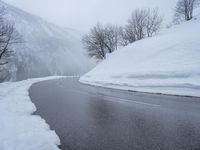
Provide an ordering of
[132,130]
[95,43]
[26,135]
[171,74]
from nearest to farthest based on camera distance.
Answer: [26,135] < [132,130] < [171,74] < [95,43]

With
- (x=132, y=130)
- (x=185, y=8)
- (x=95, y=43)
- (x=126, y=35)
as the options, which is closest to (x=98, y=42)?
(x=95, y=43)

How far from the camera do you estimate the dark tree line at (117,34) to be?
4364 centimetres

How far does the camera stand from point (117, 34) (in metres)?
49.0

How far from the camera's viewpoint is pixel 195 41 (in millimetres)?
15844

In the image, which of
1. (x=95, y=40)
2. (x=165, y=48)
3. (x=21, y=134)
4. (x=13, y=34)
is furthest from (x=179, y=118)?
(x=95, y=40)

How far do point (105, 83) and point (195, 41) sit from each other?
10.1m

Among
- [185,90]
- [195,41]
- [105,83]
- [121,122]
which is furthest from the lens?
[105,83]

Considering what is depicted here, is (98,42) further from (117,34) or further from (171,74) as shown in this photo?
(171,74)

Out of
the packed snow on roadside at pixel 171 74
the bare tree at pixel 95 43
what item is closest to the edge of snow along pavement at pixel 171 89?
the packed snow on roadside at pixel 171 74

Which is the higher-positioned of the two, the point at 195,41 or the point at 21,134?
the point at 195,41

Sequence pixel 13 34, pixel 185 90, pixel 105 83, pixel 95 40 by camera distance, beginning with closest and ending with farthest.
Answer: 1. pixel 185 90
2. pixel 105 83
3. pixel 13 34
4. pixel 95 40

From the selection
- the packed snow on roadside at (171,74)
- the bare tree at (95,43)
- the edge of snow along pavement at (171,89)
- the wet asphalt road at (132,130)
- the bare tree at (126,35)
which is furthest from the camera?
the bare tree at (126,35)

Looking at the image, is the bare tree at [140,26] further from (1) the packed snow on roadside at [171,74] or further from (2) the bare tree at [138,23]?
(1) the packed snow on roadside at [171,74]

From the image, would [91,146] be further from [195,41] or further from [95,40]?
[95,40]
